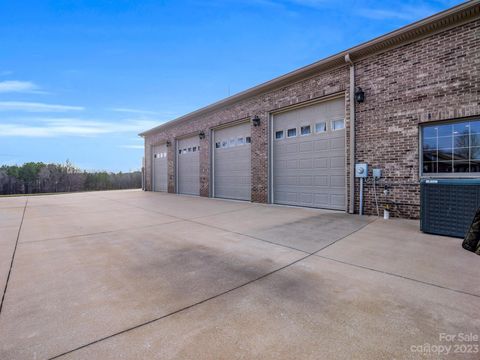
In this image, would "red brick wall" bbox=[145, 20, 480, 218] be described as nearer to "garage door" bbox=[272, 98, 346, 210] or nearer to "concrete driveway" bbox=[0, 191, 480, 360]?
"garage door" bbox=[272, 98, 346, 210]

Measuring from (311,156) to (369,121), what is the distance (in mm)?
2014

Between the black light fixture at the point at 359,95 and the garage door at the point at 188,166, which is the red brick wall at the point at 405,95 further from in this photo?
the garage door at the point at 188,166

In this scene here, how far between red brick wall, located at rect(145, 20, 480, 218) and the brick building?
2 centimetres

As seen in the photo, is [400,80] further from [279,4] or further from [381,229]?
[279,4]

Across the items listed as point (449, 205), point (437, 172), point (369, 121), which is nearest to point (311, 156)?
point (369, 121)

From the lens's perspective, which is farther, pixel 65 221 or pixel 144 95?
pixel 144 95

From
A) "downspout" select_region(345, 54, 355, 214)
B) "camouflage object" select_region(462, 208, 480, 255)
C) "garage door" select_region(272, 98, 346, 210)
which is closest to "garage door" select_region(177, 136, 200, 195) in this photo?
"garage door" select_region(272, 98, 346, 210)

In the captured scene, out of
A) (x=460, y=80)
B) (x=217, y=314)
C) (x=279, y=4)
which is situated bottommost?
(x=217, y=314)

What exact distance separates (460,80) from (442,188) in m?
2.80

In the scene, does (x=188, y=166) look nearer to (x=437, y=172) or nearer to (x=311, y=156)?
(x=311, y=156)

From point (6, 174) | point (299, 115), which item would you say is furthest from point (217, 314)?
point (6, 174)

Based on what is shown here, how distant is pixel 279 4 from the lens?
333 inches

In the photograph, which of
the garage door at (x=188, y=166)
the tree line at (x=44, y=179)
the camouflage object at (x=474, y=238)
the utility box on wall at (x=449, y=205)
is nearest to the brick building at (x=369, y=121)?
the utility box on wall at (x=449, y=205)

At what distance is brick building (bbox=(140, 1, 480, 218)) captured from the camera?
5.32 m
